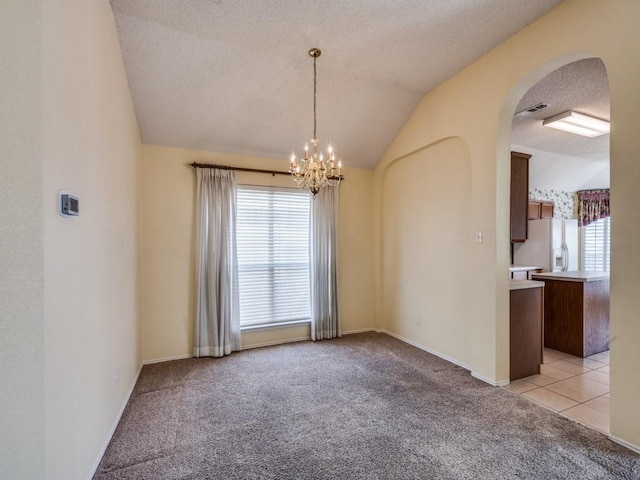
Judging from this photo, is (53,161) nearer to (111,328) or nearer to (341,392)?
(111,328)

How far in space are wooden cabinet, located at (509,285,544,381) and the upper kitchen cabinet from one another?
31.9 inches

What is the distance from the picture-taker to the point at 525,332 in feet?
10.6

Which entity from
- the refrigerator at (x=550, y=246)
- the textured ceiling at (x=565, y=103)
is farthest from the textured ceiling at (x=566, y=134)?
the refrigerator at (x=550, y=246)

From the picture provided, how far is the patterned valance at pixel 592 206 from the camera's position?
7078mm

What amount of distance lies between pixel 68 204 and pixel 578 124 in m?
5.68

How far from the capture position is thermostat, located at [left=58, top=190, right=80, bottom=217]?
1452 mm

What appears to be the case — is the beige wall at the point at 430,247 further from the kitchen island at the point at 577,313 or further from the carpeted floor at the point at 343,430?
the kitchen island at the point at 577,313

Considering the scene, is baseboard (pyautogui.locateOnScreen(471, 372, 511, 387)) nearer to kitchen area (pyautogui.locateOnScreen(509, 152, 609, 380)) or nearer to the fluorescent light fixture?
kitchen area (pyautogui.locateOnScreen(509, 152, 609, 380))

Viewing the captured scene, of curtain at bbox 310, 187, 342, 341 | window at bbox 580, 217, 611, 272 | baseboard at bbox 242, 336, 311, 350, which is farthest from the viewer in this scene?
window at bbox 580, 217, 611, 272

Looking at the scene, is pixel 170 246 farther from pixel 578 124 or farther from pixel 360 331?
pixel 578 124

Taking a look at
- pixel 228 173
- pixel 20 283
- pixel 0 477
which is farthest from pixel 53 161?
pixel 228 173

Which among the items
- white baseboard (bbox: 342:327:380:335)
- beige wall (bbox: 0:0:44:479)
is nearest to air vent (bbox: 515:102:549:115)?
white baseboard (bbox: 342:327:380:335)

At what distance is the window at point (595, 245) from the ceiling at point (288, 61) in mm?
6021

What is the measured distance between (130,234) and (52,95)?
1914 millimetres
